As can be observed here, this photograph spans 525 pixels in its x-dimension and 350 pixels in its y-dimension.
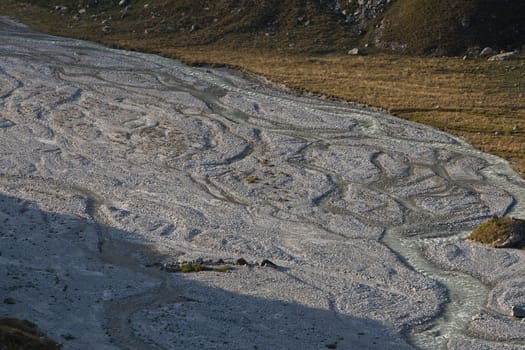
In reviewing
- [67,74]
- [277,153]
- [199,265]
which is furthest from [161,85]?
[199,265]

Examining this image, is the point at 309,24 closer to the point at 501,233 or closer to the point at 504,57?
the point at 504,57

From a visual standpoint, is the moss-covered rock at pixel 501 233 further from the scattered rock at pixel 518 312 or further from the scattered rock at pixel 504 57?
the scattered rock at pixel 504 57

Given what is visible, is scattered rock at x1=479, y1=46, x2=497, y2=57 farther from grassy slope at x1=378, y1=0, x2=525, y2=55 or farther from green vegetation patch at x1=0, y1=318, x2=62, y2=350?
green vegetation patch at x1=0, y1=318, x2=62, y2=350

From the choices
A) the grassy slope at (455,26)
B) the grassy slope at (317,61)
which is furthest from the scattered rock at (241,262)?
the grassy slope at (455,26)

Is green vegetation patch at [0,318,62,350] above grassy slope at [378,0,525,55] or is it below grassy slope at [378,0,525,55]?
below

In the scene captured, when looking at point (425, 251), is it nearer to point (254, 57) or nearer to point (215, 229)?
point (215, 229)

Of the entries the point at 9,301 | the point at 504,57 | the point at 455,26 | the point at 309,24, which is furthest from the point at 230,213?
the point at 309,24

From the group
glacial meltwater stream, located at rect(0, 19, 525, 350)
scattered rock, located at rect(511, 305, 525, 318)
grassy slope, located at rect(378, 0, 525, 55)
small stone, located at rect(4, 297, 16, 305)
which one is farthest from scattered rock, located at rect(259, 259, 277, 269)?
grassy slope, located at rect(378, 0, 525, 55)

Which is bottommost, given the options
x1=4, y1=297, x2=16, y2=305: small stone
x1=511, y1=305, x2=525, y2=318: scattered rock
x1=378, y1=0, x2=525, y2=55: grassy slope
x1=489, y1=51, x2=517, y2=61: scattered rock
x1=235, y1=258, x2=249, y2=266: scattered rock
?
x1=511, y1=305, x2=525, y2=318: scattered rock
